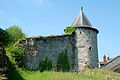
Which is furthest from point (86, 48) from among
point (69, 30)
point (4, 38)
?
point (4, 38)

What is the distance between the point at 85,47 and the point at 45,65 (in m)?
5.15

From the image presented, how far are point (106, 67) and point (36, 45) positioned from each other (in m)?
11.7

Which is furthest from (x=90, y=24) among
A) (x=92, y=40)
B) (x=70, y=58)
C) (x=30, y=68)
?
(x=30, y=68)

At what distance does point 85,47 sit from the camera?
30.2 m

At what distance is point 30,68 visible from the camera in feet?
89.4

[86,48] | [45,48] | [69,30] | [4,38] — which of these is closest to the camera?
[4,38]

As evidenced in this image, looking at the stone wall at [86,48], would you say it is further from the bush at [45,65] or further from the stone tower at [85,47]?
the bush at [45,65]

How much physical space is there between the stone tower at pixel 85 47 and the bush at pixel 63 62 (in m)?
1.11

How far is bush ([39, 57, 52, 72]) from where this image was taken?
91.7 feet

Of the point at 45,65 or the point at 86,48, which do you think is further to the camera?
the point at 86,48

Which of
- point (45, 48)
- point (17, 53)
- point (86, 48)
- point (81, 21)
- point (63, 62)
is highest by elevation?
point (81, 21)

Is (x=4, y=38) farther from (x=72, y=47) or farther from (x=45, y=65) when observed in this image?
(x=72, y=47)

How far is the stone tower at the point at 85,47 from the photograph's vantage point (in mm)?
30016

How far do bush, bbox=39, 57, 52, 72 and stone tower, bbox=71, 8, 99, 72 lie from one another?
3.23 meters
